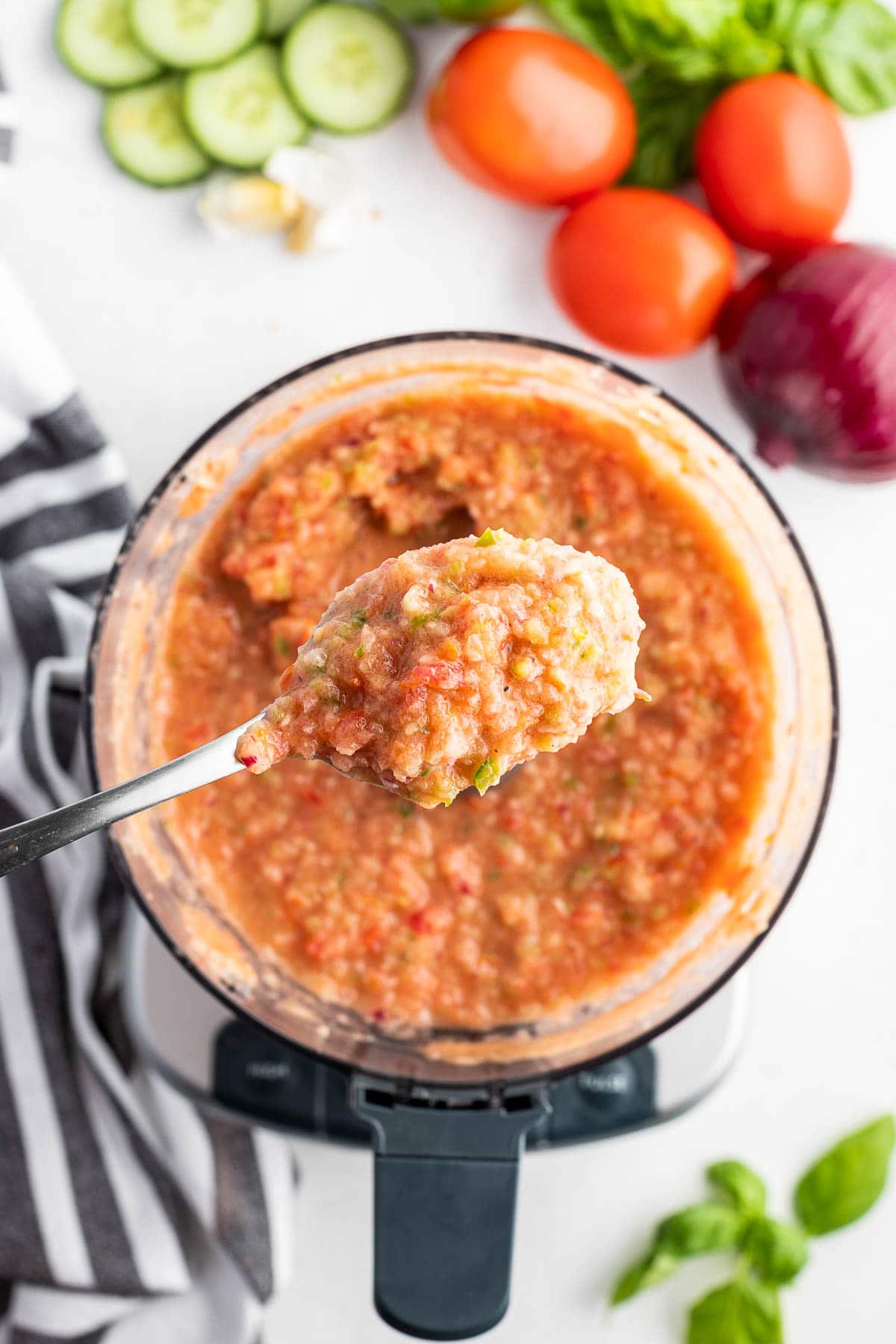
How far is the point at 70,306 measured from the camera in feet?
7.80

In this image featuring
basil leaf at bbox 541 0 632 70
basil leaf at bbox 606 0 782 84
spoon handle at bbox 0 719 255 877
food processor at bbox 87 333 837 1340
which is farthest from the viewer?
basil leaf at bbox 541 0 632 70

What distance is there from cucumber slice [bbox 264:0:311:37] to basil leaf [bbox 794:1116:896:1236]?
2.18m

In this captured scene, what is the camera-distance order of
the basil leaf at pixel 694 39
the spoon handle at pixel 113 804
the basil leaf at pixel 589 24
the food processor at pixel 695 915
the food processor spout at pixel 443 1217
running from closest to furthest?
the spoon handle at pixel 113 804 → the food processor spout at pixel 443 1217 → the food processor at pixel 695 915 → the basil leaf at pixel 694 39 → the basil leaf at pixel 589 24

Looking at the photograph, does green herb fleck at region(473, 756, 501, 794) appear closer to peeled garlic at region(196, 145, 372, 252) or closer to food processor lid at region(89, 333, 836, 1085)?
food processor lid at region(89, 333, 836, 1085)

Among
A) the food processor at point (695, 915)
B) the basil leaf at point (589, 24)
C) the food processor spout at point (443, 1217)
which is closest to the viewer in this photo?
the food processor spout at point (443, 1217)

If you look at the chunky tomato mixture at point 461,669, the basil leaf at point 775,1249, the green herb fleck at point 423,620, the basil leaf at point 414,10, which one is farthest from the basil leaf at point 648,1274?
the basil leaf at point 414,10

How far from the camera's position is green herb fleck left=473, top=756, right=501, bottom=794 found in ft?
4.67

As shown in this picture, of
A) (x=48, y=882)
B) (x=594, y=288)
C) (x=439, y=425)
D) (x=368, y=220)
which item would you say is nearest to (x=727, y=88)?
(x=594, y=288)

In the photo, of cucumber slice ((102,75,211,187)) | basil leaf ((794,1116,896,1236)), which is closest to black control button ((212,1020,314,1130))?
basil leaf ((794,1116,896,1236))

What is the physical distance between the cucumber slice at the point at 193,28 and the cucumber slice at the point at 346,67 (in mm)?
89

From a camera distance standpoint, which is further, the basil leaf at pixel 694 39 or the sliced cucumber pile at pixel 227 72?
the sliced cucumber pile at pixel 227 72

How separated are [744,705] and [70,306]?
1.34 metres

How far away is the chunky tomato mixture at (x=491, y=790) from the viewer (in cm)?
204

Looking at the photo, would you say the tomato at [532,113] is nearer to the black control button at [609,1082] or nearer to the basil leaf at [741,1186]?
the black control button at [609,1082]
